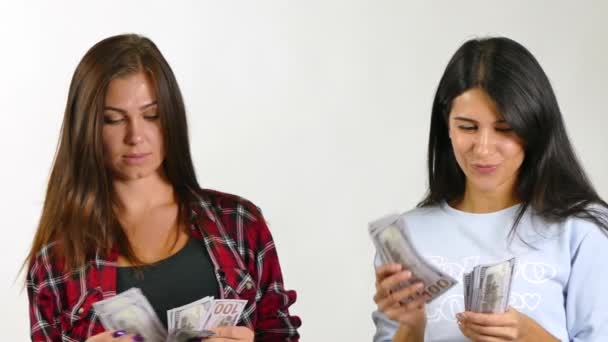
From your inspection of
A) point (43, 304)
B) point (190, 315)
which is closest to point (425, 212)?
point (190, 315)

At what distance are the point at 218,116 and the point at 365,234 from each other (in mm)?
900

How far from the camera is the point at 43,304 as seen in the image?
2865 millimetres

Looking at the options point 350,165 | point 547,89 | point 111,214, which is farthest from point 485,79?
point 350,165

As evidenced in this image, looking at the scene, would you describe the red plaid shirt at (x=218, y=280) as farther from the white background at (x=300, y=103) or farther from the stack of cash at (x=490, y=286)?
the white background at (x=300, y=103)

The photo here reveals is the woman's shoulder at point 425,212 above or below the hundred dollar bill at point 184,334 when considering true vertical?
above

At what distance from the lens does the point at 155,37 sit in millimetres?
4711

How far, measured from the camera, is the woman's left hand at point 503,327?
2578 millimetres

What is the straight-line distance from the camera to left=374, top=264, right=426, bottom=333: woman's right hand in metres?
2.72

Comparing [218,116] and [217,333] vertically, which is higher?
Result: [218,116]

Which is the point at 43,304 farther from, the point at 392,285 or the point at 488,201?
the point at 488,201

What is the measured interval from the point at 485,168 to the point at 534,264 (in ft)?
0.98

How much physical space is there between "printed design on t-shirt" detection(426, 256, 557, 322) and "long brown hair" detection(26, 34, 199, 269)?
0.82 meters

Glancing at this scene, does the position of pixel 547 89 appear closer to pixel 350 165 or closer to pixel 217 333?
pixel 217 333

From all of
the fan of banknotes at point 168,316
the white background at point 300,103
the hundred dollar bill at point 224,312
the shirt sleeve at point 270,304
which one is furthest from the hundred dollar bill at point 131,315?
the white background at point 300,103
